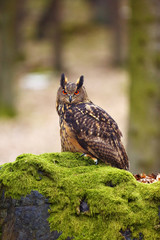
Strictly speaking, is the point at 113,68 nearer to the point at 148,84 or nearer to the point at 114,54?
the point at 114,54

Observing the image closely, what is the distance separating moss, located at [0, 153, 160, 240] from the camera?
12.5 feet

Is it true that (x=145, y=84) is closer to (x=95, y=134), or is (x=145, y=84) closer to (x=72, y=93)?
(x=72, y=93)

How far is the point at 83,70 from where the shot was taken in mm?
27375

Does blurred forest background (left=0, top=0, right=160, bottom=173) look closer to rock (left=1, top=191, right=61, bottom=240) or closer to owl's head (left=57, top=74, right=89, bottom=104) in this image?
owl's head (left=57, top=74, right=89, bottom=104)

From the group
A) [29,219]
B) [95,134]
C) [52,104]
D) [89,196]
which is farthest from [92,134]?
[52,104]

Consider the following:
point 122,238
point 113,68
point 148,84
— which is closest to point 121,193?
point 122,238

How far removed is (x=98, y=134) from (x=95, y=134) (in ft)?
0.13

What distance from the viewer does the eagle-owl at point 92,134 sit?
192 inches

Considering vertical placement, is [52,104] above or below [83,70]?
below

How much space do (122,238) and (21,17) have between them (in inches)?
1245

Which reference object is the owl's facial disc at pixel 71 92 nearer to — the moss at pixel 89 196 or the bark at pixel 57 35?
the moss at pixel 89 196

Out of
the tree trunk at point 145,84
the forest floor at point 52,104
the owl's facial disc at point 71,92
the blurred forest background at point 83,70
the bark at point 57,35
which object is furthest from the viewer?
the bark at point 57,35

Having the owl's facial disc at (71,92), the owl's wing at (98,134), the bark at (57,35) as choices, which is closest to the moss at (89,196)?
the owl's wing at (98,134)

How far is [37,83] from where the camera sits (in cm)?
2462
